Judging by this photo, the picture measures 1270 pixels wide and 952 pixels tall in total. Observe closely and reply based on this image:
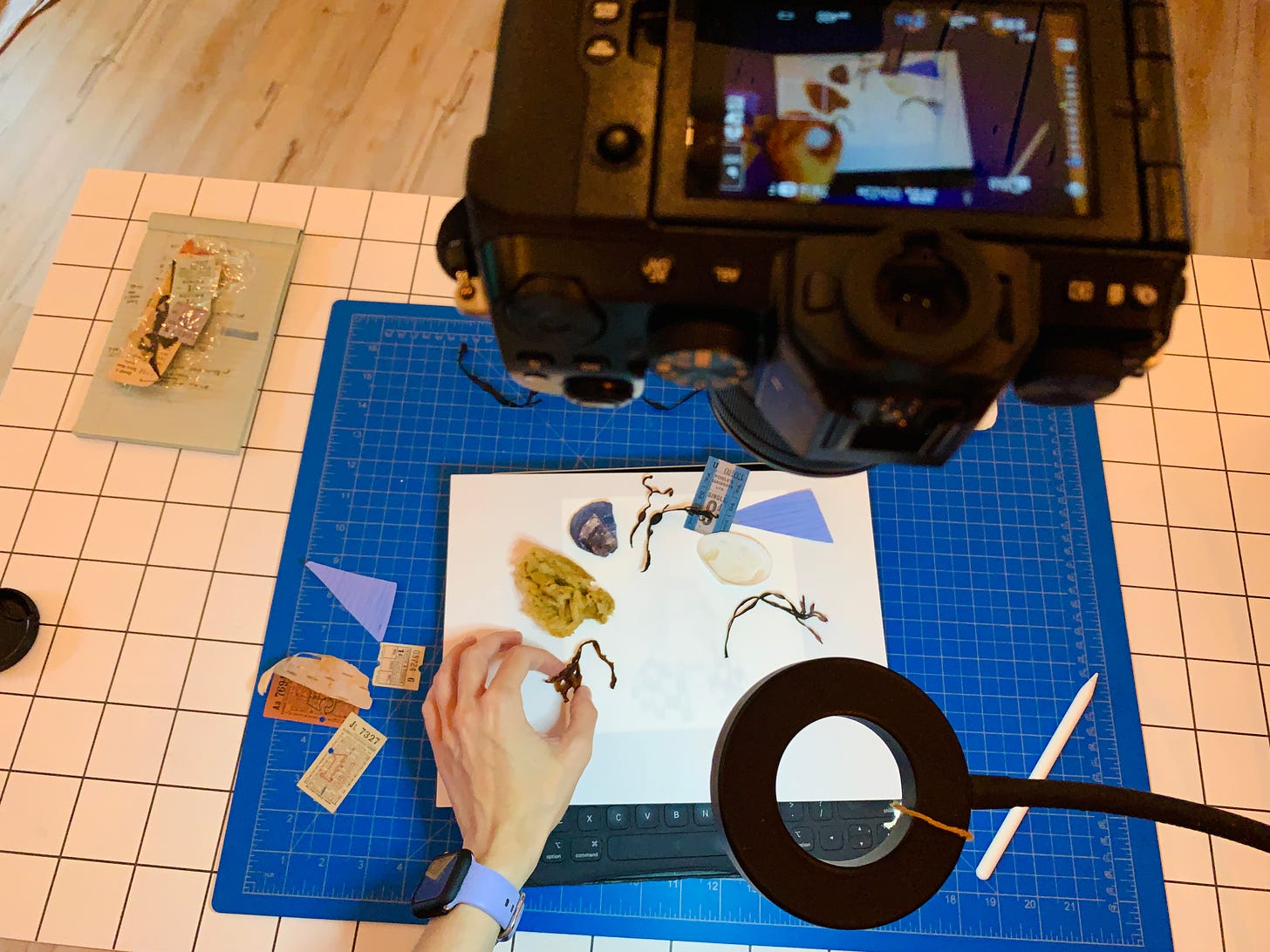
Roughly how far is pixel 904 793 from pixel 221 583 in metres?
0.98

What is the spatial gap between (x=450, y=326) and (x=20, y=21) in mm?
1401

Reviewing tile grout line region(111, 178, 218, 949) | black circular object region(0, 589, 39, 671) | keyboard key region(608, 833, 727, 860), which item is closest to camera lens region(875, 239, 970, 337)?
keyboard key region(608, 833, 727, 860)

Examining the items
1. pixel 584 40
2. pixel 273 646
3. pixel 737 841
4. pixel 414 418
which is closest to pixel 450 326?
pixel 414 418

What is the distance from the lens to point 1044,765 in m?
1.07

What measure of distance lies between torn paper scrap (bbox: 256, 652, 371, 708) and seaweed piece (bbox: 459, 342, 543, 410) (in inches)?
16.9

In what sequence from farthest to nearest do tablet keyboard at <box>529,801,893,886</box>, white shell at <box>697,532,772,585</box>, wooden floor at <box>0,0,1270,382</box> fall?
wooden floor at <box>0,0,1270,382</box> < white shell at <box>697,532,772,585</box> < tablet keyboard at <box>529,801,893,886</box>

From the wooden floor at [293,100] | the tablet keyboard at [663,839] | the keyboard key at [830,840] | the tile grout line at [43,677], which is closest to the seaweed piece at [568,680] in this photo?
the tablet keyboard at [663,839]

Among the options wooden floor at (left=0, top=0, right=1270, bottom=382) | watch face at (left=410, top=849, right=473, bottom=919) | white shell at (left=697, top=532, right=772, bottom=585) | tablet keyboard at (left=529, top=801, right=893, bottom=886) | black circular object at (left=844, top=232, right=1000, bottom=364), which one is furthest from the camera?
wooden floor at (left=0, top=0, right=1270, bottom=382)

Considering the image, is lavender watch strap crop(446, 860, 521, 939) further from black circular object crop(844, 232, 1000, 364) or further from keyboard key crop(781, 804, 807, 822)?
black circular object crop(844, 232, 1000, 364)

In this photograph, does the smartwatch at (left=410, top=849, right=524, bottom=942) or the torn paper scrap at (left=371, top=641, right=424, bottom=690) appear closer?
the smartwatch at (left=410, top=849, right=524, bottom=942)

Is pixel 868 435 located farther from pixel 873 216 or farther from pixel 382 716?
pixel 382 716

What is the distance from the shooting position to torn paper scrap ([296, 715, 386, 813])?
3.42 ft

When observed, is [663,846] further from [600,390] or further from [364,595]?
[600,390]

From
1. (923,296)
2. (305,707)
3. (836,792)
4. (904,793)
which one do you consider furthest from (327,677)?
(923,296)
